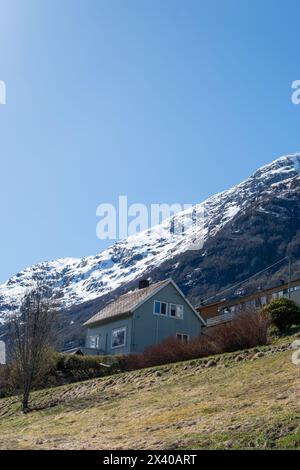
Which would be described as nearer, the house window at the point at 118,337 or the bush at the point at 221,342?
the bush at the point at 221,342

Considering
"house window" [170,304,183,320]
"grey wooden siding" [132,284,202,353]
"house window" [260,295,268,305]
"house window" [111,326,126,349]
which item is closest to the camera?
"grey wooden siding" [132,284,202,353]

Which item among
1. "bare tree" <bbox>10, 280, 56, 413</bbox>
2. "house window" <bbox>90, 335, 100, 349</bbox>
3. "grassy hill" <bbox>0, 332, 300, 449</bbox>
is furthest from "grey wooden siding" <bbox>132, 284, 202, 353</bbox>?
"grassy hill" <bbox>0, 332, 300, 449</bbox>

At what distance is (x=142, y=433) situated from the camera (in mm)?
14555

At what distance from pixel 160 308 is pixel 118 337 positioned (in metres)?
3.72

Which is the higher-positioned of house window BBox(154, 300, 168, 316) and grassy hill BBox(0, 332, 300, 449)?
house window BBox(154, 300, 168, 316)

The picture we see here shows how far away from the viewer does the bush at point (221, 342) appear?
90.7 ft

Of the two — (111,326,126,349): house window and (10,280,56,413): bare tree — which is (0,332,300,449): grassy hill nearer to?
(10,280,56,413): bare tree

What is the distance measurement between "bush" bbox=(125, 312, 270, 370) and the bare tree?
16.3ft

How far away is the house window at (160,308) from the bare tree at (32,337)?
1749 centimetres

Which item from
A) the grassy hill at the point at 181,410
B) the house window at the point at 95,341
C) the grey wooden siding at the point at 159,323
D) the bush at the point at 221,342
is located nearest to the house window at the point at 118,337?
the grey wooden siding at the point at 159,323

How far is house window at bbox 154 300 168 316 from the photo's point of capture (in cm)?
4878

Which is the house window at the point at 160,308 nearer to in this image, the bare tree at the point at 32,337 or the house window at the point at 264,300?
the bare tree at the point at 32,337
